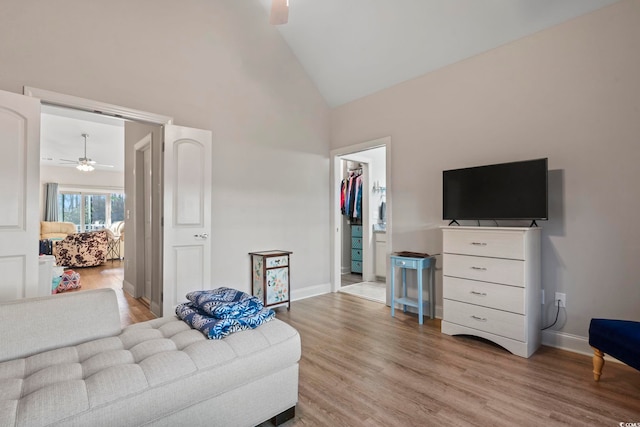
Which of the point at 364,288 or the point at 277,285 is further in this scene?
the point at 364,288

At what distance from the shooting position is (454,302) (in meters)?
2.83

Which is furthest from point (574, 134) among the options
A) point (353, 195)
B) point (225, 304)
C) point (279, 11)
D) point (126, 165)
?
point (126, 165)

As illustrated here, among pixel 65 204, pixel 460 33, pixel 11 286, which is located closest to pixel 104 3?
pixel 11 286

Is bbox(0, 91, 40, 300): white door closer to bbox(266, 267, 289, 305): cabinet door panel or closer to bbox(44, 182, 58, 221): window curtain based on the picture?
bbox(266, 267, 289, 305): cabinet door panel

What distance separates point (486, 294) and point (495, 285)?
0.12 m

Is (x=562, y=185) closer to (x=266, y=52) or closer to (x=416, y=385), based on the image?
(x=416, y=385)

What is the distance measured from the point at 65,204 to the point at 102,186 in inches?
44.6

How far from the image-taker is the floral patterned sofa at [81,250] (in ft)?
20.5

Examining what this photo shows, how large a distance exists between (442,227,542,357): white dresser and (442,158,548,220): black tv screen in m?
0.23

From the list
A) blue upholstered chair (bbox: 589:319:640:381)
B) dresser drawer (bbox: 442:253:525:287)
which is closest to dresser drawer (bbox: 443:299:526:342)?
dresser drawer (bbox: 442:253:525:287)

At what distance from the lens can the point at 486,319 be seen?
261cm

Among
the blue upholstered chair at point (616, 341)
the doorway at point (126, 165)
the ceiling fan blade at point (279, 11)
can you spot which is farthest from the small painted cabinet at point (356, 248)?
the ceiling fan blade at point (279, 11)

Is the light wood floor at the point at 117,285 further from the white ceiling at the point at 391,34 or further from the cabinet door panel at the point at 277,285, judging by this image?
the white ceiling at the point at 391,34

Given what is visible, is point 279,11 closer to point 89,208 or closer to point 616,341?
point 616,341
